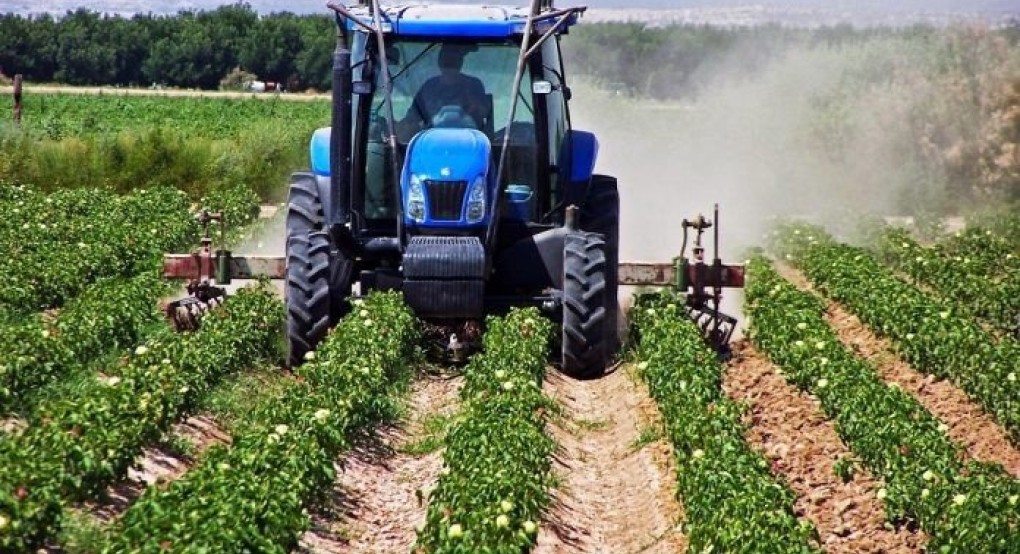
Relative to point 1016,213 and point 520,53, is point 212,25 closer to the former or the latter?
point 1016,213

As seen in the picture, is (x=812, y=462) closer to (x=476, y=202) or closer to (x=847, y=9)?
(x=476, y=202)

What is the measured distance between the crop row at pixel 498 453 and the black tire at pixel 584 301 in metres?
0.20

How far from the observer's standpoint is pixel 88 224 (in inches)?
773

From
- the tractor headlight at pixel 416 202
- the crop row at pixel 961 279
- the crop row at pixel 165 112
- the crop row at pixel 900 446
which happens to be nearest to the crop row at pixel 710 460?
the crop row at pixel 900 446

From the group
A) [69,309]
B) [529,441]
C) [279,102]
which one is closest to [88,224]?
[69,309]

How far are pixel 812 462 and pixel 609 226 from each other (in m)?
3.72

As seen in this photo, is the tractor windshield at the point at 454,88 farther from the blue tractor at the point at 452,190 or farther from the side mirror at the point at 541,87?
the side mirror at the point at 541,87

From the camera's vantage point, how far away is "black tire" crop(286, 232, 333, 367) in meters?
12.2

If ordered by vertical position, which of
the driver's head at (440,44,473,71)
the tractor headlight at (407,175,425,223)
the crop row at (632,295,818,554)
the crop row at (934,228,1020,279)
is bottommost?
the crop row at (934,228,1020,279)

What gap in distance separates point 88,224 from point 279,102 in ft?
107

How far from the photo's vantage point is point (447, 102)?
12672mm

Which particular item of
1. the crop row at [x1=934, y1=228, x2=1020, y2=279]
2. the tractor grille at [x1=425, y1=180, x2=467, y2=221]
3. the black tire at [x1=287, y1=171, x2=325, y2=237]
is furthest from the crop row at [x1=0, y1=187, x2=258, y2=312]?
the crop row at [x1=934, y1=228, x2=1020, y2=279]

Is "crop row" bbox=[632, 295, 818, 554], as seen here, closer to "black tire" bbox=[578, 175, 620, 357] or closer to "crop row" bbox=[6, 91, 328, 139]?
"black tire" bbox=[578, 175, 620, 357]

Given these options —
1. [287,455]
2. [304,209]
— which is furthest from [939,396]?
[287,455]
